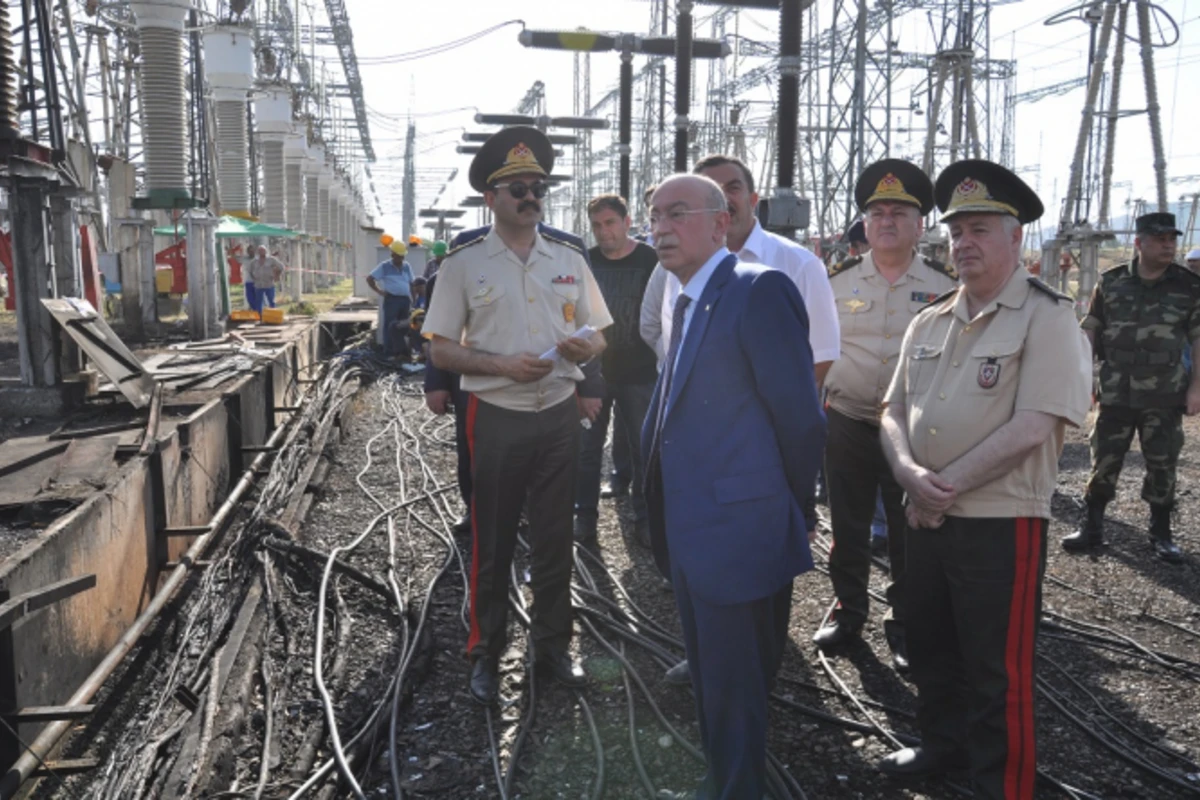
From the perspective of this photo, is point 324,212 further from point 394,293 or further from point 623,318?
point 623,318

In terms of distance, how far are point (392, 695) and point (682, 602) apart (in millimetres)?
1602

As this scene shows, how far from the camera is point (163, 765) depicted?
11.4 ft

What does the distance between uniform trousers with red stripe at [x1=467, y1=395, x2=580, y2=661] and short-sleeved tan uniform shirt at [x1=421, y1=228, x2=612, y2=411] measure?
0.08 metres

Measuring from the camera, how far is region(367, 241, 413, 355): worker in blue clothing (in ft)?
50.2

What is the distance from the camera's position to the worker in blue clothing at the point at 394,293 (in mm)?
15305

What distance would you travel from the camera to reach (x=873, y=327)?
4.65 meters

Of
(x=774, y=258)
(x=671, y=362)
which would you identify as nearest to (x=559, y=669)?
(x=671, y=362)

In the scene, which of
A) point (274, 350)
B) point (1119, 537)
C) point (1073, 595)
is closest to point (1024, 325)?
point (1073, 595)

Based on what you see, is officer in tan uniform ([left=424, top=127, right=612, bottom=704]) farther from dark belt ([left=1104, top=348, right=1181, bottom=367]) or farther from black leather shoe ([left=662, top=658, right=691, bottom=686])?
dark belt ([left=1104, top=348, right=1181, bottom=367])

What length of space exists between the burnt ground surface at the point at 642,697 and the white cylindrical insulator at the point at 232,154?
772 inches

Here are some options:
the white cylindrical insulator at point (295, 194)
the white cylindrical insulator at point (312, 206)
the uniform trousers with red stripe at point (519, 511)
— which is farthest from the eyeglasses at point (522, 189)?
the white cylindrical insulator at point (312, 206)

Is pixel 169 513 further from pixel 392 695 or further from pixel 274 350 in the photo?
pixel 274 350

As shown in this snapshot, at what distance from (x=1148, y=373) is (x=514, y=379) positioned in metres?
4.47

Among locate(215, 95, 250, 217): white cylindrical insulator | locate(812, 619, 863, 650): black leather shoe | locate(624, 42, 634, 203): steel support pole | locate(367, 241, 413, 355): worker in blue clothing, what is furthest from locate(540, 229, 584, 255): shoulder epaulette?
locate(215, 95, 250, 217): white cylindrical insulator
